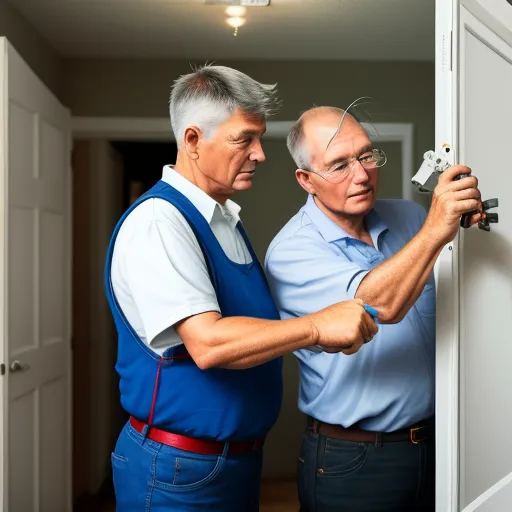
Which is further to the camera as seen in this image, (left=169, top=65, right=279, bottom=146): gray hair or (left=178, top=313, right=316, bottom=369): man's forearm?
(left=169, top=65, right=279, bottom=146): gray hair

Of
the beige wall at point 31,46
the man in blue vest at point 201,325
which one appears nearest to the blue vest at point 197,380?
the man in blue vest at point 201,325

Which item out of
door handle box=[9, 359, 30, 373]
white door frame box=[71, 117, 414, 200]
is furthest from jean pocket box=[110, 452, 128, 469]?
white door frame box=[71, 117, 414, 200]

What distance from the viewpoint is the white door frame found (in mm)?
3674

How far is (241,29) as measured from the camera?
3.38 meters

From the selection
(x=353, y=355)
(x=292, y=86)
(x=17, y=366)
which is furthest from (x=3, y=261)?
(x=292, y=86)

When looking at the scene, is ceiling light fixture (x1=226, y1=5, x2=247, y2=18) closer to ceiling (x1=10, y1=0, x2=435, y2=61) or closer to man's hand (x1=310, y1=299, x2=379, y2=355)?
ceiling (x1=10, y1=0, x2=435, y2=61)

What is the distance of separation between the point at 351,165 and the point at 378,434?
57 cm

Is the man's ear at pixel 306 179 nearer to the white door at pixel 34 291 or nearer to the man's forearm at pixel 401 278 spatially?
the man's forearm at pixel 401 278

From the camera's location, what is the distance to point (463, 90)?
1455 millimetres

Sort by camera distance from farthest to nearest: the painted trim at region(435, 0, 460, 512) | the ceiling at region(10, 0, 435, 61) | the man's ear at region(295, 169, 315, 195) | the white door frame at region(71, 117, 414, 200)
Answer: the white door frame at region(71, 117, 414, 200) → the ceiling at region(10, 0, 435, 61) → the man's ear at region(295, 169, 315, 195) → the painted trim at region(435, 0, 460, 512)

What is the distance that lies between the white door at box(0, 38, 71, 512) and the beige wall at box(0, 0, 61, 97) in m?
0.25

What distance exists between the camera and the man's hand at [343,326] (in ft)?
4.19

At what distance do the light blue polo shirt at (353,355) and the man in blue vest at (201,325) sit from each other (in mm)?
79

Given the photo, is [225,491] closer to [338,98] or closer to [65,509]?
[65,509]
